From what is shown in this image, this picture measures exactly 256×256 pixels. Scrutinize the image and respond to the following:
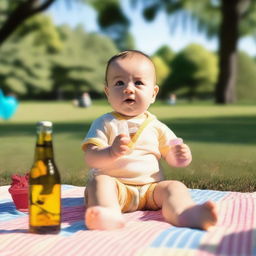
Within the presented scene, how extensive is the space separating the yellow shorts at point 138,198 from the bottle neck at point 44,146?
0.44 m

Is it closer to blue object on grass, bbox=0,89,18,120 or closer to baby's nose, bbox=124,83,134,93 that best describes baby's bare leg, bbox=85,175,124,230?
baby's nose, bbox=124,83,134,93

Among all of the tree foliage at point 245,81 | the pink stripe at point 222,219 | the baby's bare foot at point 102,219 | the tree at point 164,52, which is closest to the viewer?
the pink stripe at point 222,219

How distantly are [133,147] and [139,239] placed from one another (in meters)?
0.66

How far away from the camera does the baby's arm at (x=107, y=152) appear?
222 cm

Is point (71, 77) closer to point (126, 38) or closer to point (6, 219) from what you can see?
point (126, 38)

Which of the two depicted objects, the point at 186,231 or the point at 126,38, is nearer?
the point at 186,231

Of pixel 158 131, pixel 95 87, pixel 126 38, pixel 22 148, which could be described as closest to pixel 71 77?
pixel 95 87

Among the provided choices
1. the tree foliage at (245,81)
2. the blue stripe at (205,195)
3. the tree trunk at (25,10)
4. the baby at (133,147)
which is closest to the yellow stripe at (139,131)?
the baby at (133,147)

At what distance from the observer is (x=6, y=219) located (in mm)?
2449

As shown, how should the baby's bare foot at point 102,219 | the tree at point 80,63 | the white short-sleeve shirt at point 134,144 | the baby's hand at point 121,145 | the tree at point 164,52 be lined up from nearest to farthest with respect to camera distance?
1. the baby's bare foot at point 102,219
2. the baby's hand at point 121,145
3. the white short-sleeve shirt at point 134,144
4. the tree at point 80,63
5. the tree at point 164,52

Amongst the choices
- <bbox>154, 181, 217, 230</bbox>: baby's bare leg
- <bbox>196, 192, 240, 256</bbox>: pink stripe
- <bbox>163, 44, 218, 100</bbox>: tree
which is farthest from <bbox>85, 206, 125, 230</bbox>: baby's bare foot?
<bbox>163, 44, 218, 100</bbox>: tree

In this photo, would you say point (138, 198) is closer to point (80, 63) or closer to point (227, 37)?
point (227, 37)

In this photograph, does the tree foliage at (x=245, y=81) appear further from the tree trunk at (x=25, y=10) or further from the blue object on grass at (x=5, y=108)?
the blue object on grass at (x=5, y=108)

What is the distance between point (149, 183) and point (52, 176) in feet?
1.93
